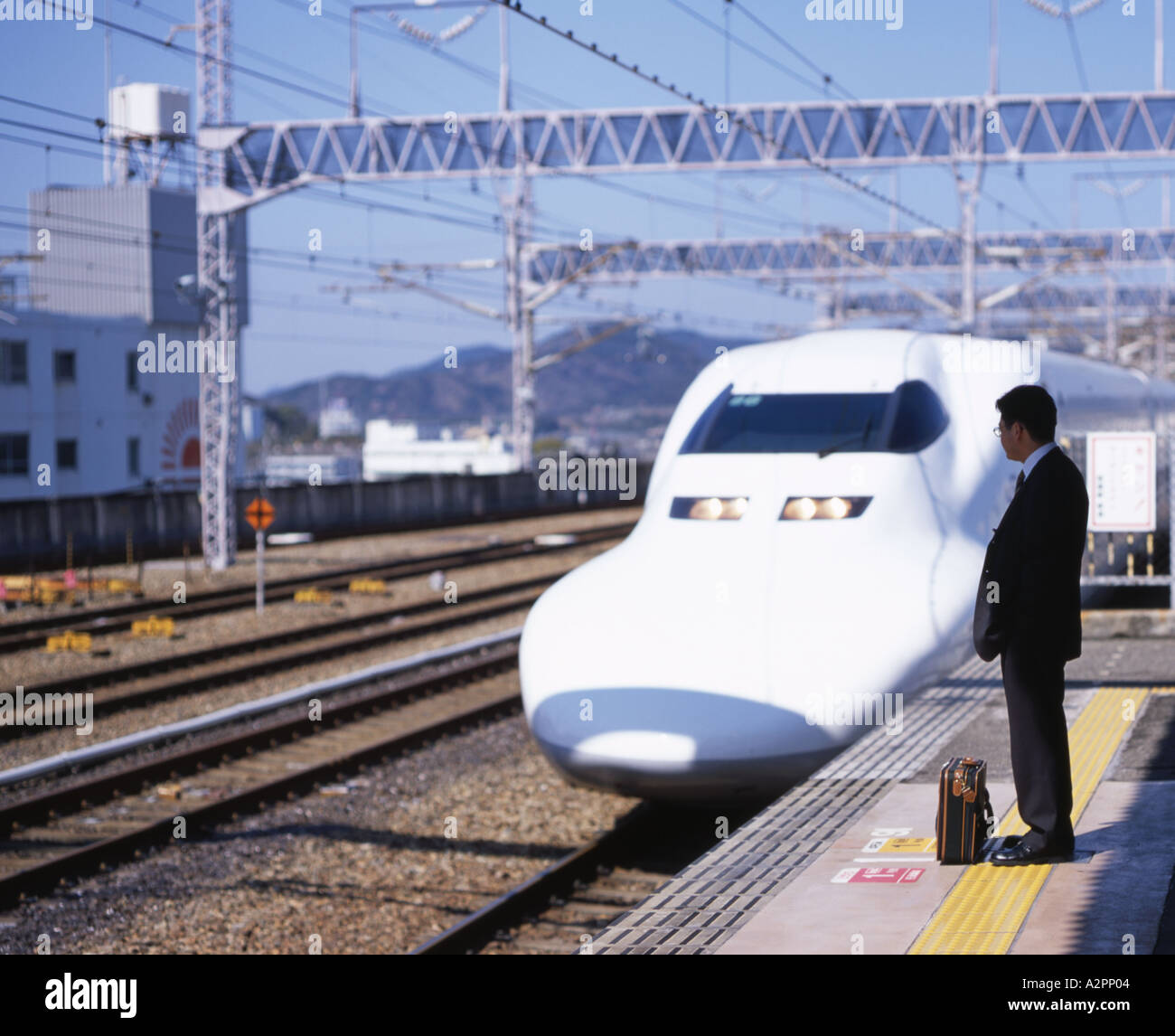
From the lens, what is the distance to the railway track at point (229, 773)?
397 inches

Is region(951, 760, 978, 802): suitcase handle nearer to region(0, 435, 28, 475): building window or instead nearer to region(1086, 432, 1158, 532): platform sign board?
region(1086, 432, 1158, 532): platform sign board

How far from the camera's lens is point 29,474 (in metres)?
51.8

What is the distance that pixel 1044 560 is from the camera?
18.4 feet

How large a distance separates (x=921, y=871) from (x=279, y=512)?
3243 centimetres

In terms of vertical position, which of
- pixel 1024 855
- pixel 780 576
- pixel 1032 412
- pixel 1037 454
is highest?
pixel 1032 412

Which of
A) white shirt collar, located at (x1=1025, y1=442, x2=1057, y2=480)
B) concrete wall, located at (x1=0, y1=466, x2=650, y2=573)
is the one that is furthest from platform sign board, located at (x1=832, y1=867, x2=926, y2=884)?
concrete wall, located at (x1=0, y1=466, x2=650, y2=573)

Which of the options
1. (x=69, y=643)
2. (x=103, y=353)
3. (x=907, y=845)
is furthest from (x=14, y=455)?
(x=907, y=845)

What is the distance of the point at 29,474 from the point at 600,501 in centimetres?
1966

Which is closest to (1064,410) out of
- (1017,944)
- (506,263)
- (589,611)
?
(589,611)

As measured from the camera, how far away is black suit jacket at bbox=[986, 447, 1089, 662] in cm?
560

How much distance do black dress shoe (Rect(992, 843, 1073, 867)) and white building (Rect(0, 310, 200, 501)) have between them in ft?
150

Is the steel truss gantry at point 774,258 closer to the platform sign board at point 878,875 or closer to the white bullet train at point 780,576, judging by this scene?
the white bullet train at point 780,576

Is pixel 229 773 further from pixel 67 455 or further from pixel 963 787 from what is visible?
pixel 67 455

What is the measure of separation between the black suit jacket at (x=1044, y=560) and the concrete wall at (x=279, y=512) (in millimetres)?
25374
